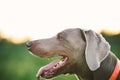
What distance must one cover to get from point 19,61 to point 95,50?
13904mm

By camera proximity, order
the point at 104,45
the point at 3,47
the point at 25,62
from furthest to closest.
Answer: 1. the point at 3,47
2. the point at 25,62
3. the point at 104,45

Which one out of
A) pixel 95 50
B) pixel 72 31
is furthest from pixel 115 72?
pixel 72 31

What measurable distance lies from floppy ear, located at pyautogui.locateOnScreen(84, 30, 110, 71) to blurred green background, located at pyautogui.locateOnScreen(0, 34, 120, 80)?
10462mm

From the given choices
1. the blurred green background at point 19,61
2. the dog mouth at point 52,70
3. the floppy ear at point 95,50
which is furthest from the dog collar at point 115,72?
the blurred green background at point 19,61

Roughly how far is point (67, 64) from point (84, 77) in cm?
32

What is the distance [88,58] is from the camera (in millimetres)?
10016

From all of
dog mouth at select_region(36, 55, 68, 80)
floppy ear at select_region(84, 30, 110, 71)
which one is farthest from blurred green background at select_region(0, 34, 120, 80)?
floppy ear at select_region(84, 30, 110, 71)

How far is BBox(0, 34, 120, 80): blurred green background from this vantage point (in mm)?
22078

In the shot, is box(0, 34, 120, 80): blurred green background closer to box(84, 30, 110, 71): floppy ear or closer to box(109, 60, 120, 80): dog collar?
box(109, 60, 120, 80): dog collar

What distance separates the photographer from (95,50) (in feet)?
32.8

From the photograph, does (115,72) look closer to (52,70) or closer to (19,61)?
(52,70)

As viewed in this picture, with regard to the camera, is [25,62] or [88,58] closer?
[88,58]

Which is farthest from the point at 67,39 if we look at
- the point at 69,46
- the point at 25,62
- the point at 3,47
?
the point at 3,47

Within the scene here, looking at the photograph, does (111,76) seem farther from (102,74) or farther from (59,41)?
(59,41)
